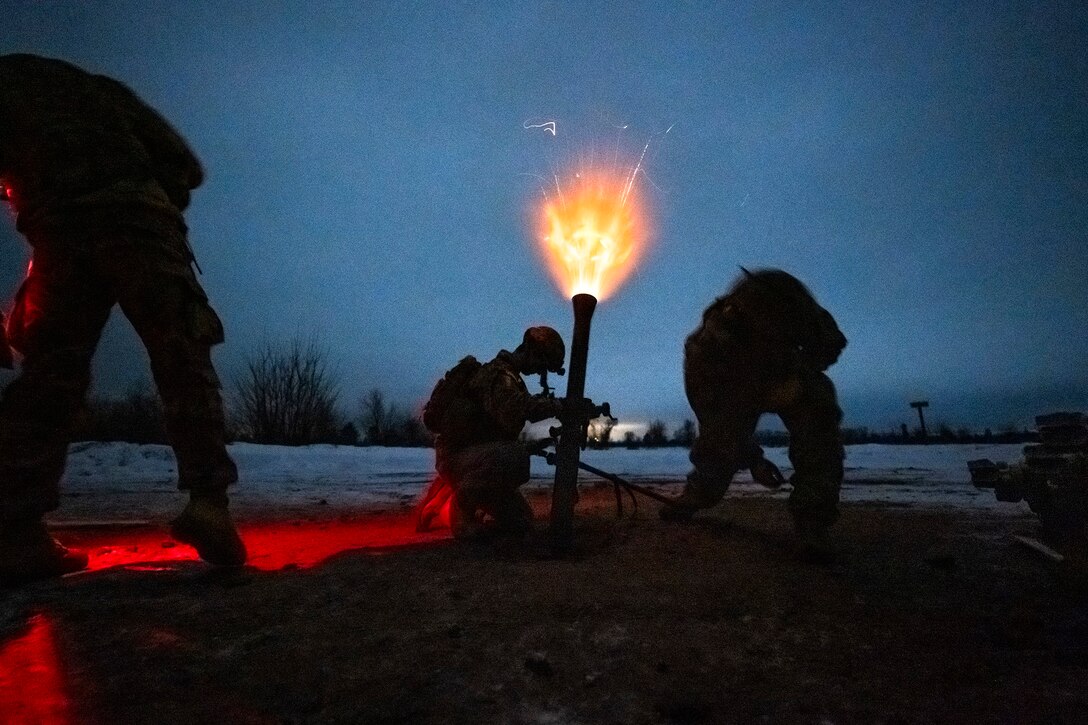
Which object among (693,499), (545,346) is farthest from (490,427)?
(693,499)

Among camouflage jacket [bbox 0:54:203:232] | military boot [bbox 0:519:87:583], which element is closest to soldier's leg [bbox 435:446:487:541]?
military boot [bbox 0:519:87:583]

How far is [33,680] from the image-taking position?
1.70 meters

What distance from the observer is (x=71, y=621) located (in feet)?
7.07

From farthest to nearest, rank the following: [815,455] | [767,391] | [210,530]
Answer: [767,391] → [815,455] → [210,530]

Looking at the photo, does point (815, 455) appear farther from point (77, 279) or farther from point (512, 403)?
point (77, 279)

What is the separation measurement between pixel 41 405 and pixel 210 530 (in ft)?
3.67

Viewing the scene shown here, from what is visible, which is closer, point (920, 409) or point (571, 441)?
point (571, 441)

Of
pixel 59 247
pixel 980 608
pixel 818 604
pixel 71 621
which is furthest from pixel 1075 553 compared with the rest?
pixel 59 247

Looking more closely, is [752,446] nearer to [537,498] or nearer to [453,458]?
[453,458]

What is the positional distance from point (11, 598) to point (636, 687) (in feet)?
9.23

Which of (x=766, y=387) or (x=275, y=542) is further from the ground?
(x=766, y=387)

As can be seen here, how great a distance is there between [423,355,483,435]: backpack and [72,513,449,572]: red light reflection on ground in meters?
0.92

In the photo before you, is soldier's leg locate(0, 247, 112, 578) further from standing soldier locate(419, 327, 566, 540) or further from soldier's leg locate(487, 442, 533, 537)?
soldier's leg locate(487, 442, 533, 537)

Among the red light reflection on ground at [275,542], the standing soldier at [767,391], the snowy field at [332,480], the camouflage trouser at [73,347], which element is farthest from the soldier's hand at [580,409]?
the snowy field at [332,480]
